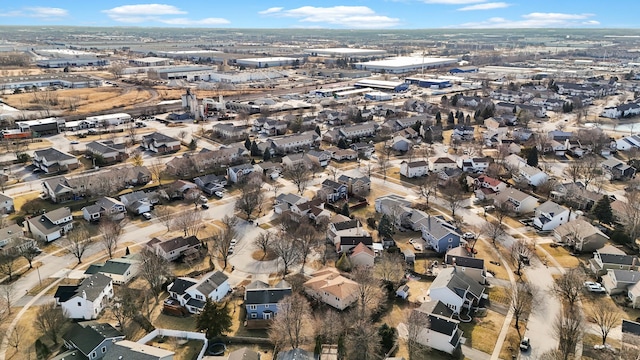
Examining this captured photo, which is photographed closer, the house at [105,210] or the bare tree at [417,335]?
the bare tree at [417,335]

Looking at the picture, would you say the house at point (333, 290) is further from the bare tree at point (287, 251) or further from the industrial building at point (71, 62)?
the industrial building at point (71, 62)

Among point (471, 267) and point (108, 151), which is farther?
point (108, 151)

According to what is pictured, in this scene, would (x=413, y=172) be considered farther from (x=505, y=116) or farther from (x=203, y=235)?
(x=505, y=116)

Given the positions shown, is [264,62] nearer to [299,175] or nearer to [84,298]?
[299,175]

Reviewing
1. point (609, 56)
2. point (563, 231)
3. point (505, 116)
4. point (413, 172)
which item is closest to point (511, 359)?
point (563, 231)

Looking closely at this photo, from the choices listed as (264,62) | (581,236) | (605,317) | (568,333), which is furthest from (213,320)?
(264,62)

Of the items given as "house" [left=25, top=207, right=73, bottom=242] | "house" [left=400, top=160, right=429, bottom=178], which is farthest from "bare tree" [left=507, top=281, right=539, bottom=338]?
"house" [left=25, top=207, right=73, bottom=242]

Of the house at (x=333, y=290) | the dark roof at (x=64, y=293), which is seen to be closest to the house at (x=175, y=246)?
the dark roof at (x=64, y=293)
